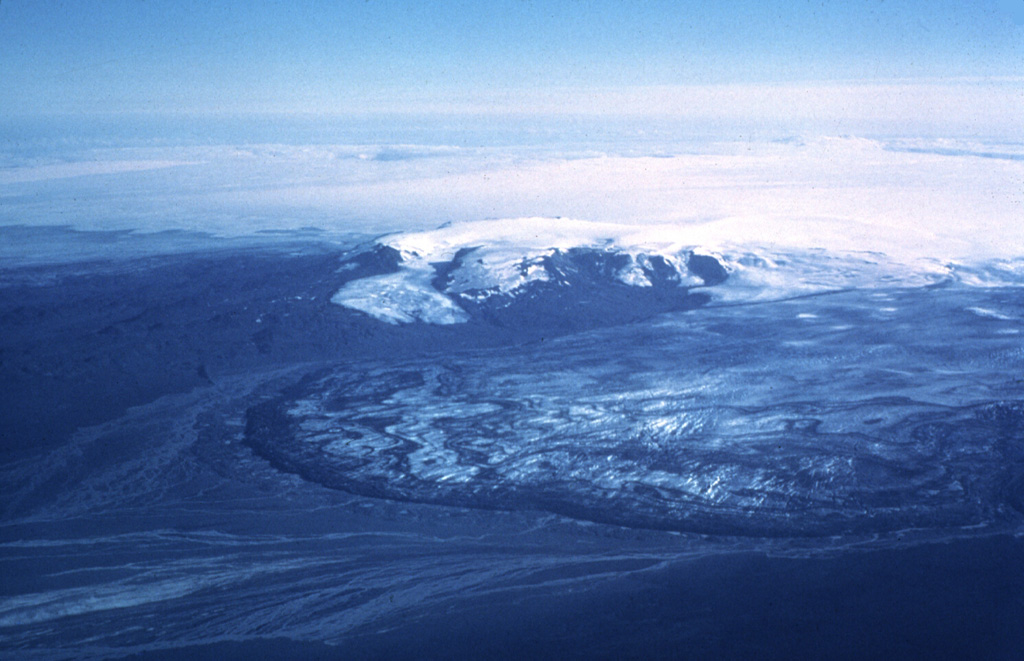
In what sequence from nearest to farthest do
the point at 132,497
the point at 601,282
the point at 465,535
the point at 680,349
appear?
the point at 465,535
the point at 132,497
the point at 680,349
the point at 601,282

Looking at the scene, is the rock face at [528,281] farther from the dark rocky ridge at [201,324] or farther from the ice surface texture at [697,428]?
the ice surface texture at [697,428]

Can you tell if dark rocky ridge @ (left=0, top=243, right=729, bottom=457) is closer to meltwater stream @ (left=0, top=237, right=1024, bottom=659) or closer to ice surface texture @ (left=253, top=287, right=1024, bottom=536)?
meltwater stream @ (left=0, top=237, right=1024, bottom=659)

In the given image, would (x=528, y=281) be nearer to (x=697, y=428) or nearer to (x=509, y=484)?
(x=697, y=428)

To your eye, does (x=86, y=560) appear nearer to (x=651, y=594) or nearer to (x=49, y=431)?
(x=49, y=431)

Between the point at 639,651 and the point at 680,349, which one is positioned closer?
the point at 639,651

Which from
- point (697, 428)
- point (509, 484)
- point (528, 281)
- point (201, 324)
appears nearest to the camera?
point (509, 484)

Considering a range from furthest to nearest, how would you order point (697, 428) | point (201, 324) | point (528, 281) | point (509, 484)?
point (528, 281) < point (201, 324) < point (697, 428) < point (509, 484)

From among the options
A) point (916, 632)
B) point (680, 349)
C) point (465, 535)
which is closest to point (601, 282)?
point (680, 349)

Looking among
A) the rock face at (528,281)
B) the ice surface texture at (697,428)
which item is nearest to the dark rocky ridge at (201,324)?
the rock face at (528,281)

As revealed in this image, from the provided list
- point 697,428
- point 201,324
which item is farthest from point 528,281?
point 697,428

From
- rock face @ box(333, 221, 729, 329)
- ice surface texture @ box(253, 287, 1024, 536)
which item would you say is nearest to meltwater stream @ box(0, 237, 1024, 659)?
ice surface texture @ box(253, 287, 1024, 536)

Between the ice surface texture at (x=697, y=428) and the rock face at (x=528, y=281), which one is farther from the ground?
the rock face at (x=528, y=281)
